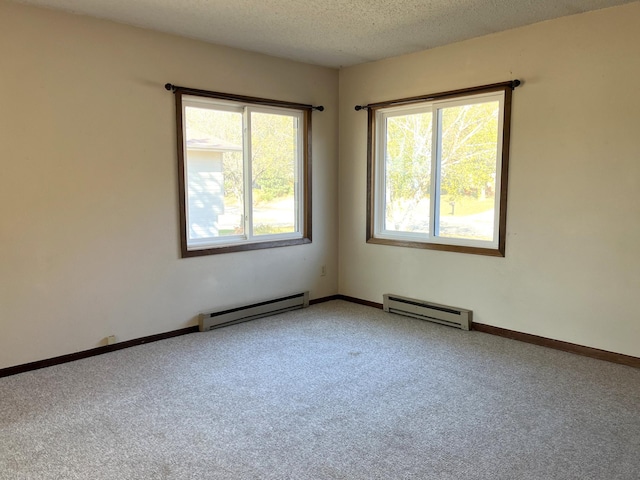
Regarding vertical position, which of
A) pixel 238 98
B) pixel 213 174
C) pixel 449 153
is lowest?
pixel 213 174

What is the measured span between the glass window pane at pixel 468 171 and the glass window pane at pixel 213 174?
198 centimetres

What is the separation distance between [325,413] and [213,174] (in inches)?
97.9

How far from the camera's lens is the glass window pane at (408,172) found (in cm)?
455

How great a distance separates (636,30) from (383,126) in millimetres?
2291

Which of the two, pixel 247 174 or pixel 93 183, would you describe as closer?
pixel 93 183

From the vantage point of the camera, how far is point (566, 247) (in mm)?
3629

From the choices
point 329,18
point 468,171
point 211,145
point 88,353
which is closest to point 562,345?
point 468,171

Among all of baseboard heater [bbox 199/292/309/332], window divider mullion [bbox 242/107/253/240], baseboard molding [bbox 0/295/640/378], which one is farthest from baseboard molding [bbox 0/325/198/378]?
window divider mullion [bbox 242/107/253/240]

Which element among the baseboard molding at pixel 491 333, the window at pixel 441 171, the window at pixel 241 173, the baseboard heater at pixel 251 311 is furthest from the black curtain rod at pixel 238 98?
the baseboard molding at pixel 491 333

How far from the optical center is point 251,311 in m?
4.50

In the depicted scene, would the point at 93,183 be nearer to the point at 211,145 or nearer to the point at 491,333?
the point at 211,145

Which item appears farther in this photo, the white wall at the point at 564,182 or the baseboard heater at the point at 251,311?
the baseboard heater at the point at 251,311

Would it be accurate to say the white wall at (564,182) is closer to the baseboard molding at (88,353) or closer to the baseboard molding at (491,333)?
the baseboard molding at (491,333)

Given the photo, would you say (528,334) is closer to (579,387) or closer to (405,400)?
(579,387)
